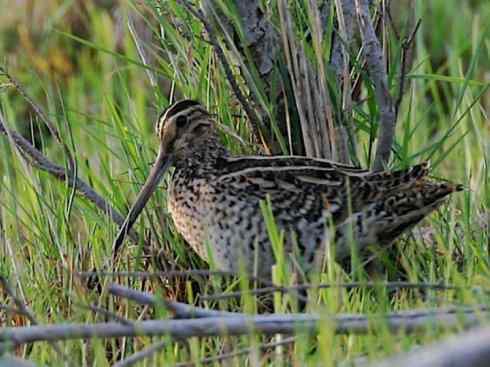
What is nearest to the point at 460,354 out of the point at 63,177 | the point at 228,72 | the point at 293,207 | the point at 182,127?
the point at 293,207

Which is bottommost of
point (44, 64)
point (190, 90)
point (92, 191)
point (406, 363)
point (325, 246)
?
point (406, 363)

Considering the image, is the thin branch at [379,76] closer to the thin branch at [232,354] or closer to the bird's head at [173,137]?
the bird's head at [173,137]

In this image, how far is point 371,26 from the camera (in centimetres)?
409

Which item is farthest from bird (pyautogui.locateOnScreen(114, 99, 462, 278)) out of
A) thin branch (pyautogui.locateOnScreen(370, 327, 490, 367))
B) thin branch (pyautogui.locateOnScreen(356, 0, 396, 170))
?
thin branch (pyautogui.locateOnScreen(370, 327, 490, 367))

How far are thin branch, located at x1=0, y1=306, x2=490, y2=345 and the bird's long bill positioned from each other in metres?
1.15

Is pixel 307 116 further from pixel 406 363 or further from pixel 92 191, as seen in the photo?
pixel 406 363

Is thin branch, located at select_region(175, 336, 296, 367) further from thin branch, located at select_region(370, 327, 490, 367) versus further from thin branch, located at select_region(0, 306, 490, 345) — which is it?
thin branch, located at select_region(370, 327, 490, 367)

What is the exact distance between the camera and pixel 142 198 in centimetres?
436

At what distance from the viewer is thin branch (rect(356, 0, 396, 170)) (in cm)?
408

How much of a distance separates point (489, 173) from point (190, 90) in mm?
1245

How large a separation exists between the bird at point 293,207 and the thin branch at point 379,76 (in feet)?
0.39

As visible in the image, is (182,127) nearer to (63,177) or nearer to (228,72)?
(228,72)

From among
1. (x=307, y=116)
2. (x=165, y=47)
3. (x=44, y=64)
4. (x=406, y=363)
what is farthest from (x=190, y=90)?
(x=44, y=64)

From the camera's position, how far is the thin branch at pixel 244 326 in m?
3.02
